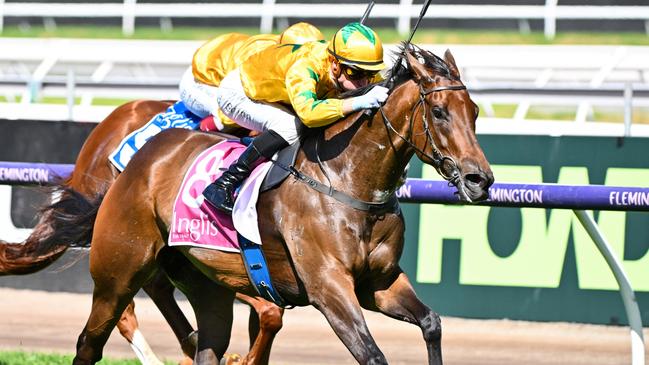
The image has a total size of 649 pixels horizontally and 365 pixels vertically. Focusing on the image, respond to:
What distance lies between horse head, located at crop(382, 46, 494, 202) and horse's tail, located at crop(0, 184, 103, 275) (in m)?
1.79

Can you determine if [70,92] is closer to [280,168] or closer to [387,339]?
[387,339]

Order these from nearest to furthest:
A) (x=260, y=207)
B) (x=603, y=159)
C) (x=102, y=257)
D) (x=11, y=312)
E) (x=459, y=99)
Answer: (x=459, y=99)
(x=260, y=207)
(x=102, y=257)
(x=603, y=159)
(x=11, y=312)

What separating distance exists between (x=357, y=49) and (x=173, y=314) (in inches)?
82.9

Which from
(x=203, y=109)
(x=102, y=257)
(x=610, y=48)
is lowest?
(x=102, y=257)

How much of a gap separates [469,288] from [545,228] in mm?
644

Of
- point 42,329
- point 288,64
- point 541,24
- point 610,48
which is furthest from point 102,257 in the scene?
point 541,24

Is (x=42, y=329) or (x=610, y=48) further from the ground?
(x=610, y=48)

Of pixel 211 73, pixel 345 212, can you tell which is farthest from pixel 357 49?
pixel 211 73

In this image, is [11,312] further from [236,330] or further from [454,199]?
[454,199]

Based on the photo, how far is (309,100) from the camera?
14.6ft

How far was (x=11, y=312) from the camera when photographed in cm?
812

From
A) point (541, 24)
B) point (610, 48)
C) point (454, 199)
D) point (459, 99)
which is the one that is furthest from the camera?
point (541, 24)

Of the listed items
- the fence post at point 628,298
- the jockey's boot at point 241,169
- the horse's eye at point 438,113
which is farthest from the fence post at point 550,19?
the horse's eye at point 438,113

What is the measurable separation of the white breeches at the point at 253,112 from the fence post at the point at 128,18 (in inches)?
365
